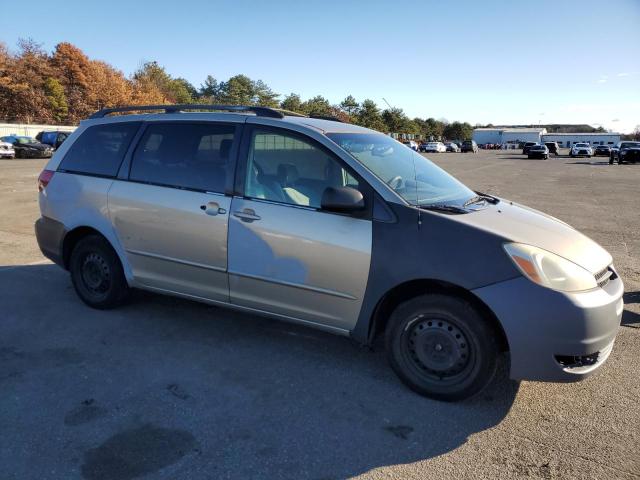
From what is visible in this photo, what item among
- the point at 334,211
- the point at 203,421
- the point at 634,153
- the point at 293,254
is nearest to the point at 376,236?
the point at 334,211

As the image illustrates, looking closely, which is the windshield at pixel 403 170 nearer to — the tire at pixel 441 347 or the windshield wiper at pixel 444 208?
the windshield wiper at pixel 444 208

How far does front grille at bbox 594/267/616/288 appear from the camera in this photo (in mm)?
3105

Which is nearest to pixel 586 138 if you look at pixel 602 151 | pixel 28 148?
pixel 602 151

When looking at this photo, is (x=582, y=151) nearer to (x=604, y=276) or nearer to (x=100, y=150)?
(x=604, y=276)

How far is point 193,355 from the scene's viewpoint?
3.83m

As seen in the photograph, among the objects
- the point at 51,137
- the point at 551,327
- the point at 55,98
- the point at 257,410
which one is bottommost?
the point at 257,410

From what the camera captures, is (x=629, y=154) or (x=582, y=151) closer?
(x=629, y=154)

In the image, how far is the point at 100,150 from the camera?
4648 millimetres

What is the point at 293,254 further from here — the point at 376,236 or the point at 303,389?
the point at 303,389

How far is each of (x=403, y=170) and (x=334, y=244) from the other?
38.0 inches

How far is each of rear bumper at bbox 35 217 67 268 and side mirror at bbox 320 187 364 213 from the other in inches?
111

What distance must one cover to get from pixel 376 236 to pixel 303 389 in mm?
1125

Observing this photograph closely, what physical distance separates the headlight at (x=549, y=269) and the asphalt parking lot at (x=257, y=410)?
2.75 ft

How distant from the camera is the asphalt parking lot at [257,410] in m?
2.59
